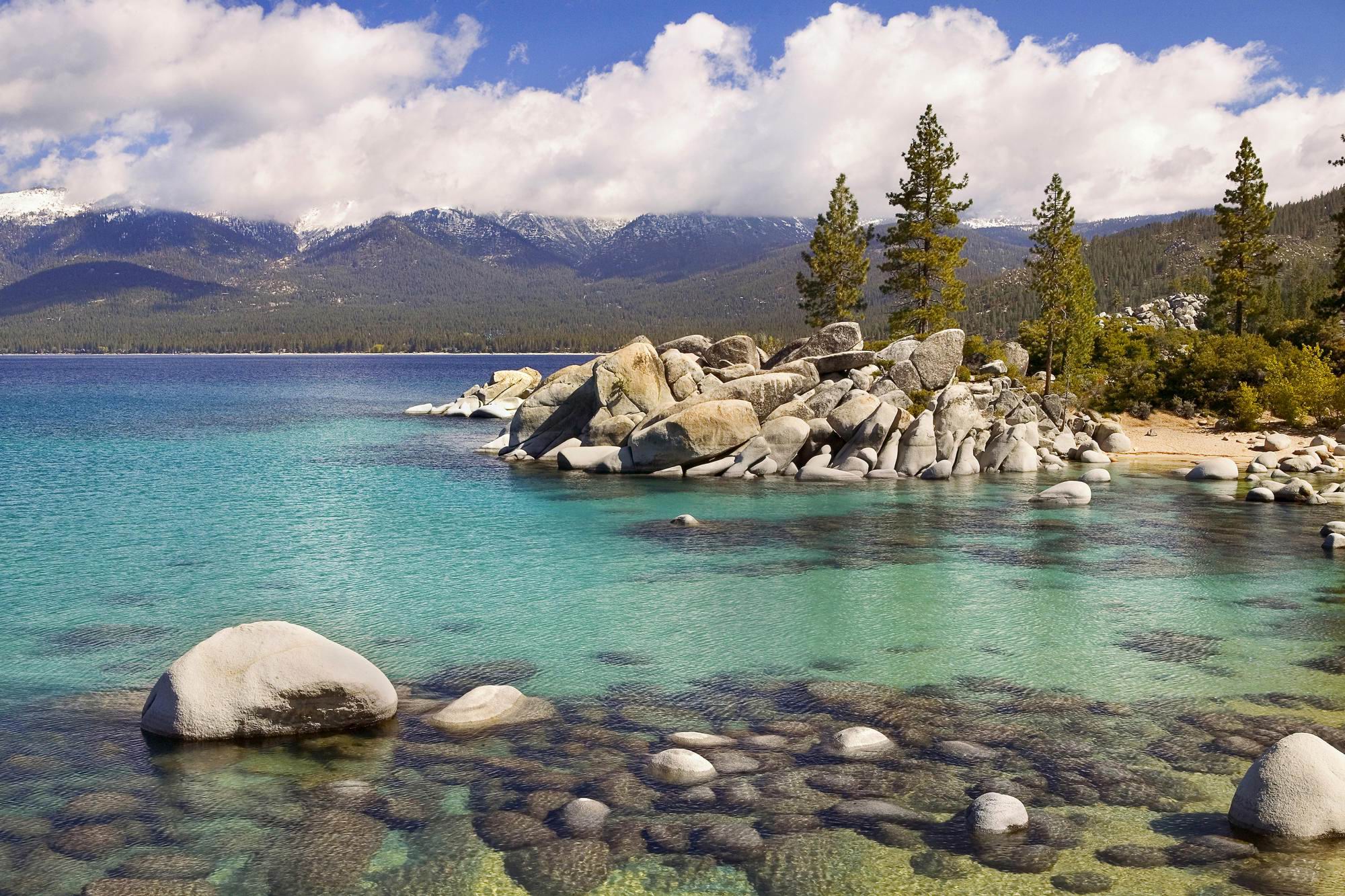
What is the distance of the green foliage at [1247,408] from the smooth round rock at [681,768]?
170ft

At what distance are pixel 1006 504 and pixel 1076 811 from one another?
24.7 metres

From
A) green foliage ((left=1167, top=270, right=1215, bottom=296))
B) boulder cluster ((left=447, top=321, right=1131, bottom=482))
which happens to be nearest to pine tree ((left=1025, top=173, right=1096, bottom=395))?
boulder cluster ((left=447, top=321, right=1131, bottom=482))

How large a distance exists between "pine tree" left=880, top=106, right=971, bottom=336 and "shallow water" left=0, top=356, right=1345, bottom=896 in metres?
24.2

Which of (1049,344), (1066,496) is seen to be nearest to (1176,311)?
(1049,344)

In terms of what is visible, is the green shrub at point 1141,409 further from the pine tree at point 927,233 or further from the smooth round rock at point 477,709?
the smooth round rock at point 477,709

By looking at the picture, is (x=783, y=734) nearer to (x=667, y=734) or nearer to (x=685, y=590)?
(x=667, y=734)

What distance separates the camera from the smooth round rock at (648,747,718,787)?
11.5m

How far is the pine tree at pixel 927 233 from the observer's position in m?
59.3

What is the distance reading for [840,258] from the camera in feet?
223

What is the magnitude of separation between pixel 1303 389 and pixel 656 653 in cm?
5025

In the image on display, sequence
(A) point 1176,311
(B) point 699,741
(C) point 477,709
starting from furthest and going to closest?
(A) point 1176,311 → (C) point 477,709 → (B) point 699,741

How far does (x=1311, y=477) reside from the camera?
4016 cm

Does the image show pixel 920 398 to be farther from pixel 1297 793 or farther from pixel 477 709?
pixel 1297 793

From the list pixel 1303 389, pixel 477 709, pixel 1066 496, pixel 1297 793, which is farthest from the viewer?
pixel 1303 389
